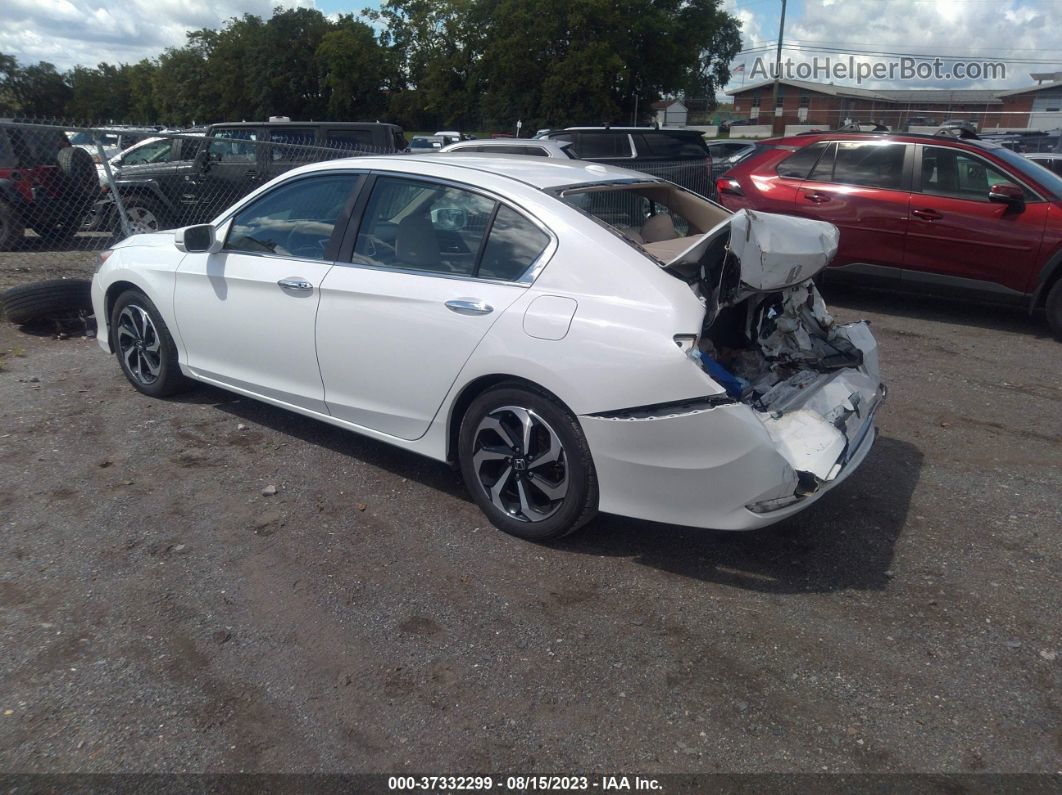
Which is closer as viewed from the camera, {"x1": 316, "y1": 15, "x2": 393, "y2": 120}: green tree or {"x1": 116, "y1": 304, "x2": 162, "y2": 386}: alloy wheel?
{"x1": 116, "y1": 304, "x2": 162, "y2": 386}: alloy wheel

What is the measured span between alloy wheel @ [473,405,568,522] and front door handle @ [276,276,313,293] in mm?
1293

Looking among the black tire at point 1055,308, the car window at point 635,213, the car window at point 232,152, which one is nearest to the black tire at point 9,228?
the car window at point 232,152

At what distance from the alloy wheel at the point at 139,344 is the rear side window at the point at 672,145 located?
8886mm

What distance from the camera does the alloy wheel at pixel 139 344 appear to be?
5.56 meters

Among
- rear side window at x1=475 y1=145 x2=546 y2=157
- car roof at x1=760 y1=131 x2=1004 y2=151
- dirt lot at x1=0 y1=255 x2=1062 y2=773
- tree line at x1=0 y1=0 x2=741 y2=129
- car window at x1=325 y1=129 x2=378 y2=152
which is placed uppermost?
tree line at x1=0 y1=0 x2=741 y2=129

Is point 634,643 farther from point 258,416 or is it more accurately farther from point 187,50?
point 187,50

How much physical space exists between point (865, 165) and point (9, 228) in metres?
10.5

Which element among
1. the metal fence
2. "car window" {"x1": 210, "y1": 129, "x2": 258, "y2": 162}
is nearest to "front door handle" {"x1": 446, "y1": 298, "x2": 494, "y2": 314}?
the metal fence

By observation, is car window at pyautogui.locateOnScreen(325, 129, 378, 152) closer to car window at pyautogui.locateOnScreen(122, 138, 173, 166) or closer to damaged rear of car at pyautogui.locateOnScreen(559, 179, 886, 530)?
car window at pyautogui.locateOnScreen(122, 138, 173, 166)

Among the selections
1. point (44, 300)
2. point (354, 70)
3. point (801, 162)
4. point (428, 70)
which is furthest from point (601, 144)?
point (354, 70)

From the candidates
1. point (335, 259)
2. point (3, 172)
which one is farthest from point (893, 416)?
point (3, 172)

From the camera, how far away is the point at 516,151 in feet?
33.5

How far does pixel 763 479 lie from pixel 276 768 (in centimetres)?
199

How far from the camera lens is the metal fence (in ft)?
35.4
